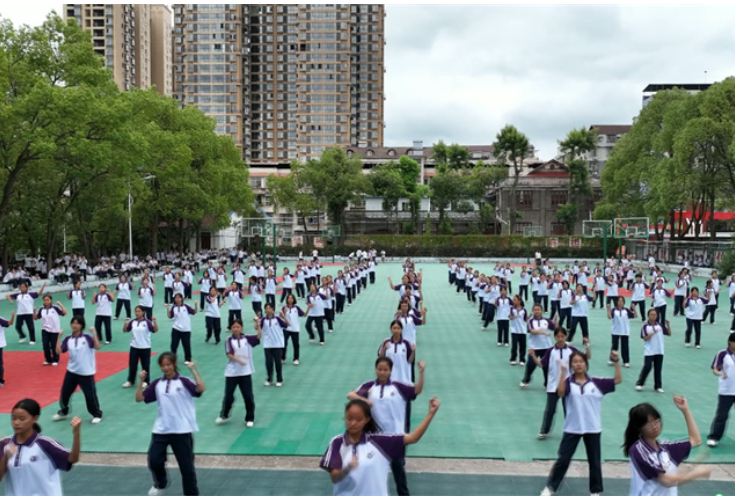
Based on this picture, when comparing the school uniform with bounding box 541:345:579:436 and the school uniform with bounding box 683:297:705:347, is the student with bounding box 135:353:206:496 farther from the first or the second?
the school uniform with bounding box 683:297:705:347

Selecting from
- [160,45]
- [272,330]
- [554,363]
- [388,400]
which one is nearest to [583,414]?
[554,363]

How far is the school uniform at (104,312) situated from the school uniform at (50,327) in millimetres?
1677

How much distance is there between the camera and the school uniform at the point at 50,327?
11.4 metres

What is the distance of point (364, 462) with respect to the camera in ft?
12.2

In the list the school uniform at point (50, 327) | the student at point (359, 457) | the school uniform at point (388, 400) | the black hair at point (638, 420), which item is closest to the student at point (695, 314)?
the school uniform at point (388, 400)

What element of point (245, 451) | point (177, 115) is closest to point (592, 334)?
point (245, 451)

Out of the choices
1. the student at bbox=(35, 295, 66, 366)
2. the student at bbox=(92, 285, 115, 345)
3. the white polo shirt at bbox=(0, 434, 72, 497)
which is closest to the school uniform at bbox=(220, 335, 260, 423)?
the white polo shirt at bbox=(0, 434, 72, 497)

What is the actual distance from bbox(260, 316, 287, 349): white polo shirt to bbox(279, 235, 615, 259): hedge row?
4249cm

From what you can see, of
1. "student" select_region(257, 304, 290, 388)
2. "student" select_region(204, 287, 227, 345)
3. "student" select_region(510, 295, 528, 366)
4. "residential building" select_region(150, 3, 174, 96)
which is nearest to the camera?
"student" select_region(257, 304, 290, 388)

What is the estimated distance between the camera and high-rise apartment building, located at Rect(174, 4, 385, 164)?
8950cm

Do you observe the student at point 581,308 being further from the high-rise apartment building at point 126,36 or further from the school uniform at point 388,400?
the high-rise apartment building at point 126,36

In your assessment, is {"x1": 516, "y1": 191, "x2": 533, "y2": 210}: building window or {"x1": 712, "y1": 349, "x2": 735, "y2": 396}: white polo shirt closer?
{"x1": 712, "y1": 349, "x2": 735, "y2": 396}: white polo shirt

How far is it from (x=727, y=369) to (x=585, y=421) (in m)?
2.79

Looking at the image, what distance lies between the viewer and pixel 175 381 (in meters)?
5.87
